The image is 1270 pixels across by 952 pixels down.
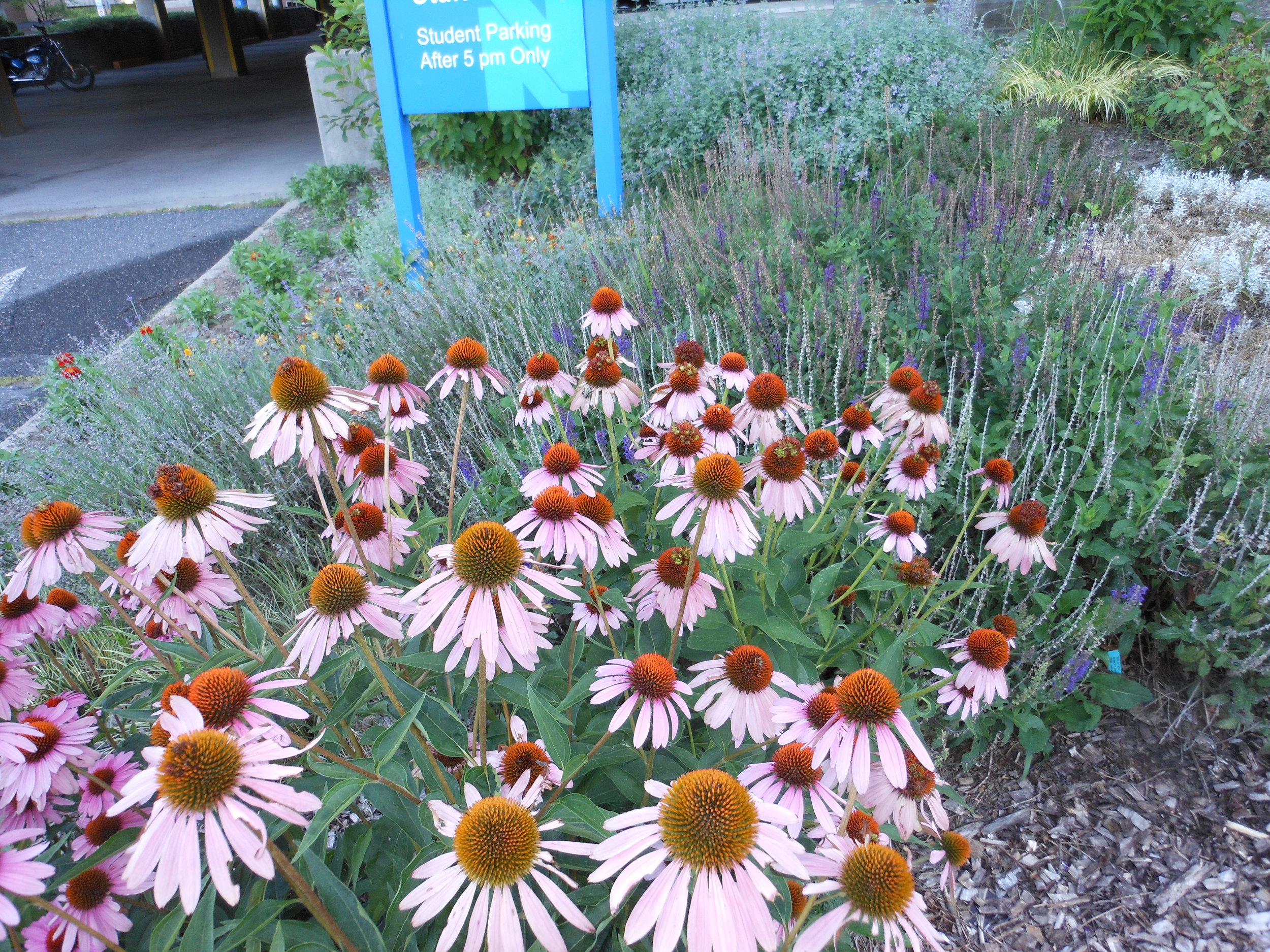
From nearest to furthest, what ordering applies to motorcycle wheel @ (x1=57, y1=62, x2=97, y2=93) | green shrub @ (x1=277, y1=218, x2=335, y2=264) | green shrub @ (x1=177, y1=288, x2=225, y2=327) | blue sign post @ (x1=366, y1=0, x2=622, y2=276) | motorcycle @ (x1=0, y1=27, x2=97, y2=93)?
blue sign post @ (x1=366, y1=0, x2=622, y2=276) < green shrub @ (x1=177, y1=288, x2=225, y2=327) < green shrub @ (x1=277, y1=218, x2=335, y2=264) < motorcycle @ (x1=0, y1=27, x2=97, y2=93) < motorcycle wheel @ (x1=57, y1=62, x2=97, y2=93)

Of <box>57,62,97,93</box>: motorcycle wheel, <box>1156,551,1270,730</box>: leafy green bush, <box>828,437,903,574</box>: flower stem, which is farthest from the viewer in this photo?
<box>57,62,97,93</box>: motorcycle wheel

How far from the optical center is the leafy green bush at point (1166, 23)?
638 cm

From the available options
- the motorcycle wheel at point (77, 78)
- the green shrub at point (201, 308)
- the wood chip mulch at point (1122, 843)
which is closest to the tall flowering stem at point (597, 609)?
the wood chip mulch at point (1122, 843)

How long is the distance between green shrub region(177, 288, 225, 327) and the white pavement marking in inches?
84.6

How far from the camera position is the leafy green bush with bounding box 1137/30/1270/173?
5160 millimetres

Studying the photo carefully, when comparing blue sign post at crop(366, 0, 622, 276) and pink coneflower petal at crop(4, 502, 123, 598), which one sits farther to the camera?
blue sign post at crop(366, 0, 622, 276)

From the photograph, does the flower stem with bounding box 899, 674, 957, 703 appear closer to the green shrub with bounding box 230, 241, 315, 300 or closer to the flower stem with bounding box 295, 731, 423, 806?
the flower stem with bounding box 295, 731, 423, 806

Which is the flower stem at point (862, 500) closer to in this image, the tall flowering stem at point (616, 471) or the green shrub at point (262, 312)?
the tall flowering stem at point (616, 471)

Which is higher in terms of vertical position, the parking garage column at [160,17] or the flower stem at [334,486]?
the parking garage column at [160,17]

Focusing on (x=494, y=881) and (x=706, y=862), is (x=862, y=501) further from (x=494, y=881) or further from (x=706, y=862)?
(x=494, y=881)

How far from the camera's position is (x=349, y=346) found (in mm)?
3439

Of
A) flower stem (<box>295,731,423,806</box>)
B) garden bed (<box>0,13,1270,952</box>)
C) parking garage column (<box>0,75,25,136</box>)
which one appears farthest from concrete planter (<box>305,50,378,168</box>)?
parking garage column (<box>0,75,25,136</box>)

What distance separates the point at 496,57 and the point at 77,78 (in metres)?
22.2

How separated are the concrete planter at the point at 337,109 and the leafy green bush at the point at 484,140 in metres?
1.22
